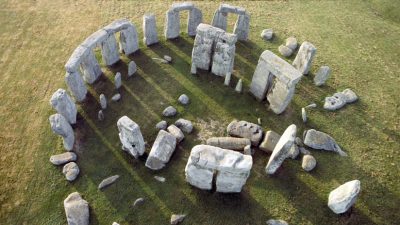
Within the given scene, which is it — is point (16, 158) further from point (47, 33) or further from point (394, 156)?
point (394, 156)

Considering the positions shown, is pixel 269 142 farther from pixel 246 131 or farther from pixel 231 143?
pixel 231 143

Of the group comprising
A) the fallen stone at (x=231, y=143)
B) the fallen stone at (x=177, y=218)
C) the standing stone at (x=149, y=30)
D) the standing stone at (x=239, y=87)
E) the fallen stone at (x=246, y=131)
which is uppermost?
the standing stone at (x=149, y=30)

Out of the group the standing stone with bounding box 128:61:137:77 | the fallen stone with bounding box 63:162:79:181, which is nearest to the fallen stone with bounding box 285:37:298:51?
the standing stone with bounding box 128:61:137:77

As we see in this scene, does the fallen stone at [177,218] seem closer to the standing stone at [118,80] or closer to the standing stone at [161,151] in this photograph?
the standing stone at [161,151]

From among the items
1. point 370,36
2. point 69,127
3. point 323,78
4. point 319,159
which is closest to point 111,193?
point 69,127

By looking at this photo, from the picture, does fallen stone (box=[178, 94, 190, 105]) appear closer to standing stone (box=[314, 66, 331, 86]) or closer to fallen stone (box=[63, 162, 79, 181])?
fallen stone (box=[63, 162, 79, 181])

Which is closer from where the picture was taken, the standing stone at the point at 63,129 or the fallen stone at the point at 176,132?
the standing stone at the point at 63,129

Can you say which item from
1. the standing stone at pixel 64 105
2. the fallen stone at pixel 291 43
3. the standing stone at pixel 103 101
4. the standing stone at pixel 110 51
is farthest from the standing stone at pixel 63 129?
the fallen stone at pixel 291 43
